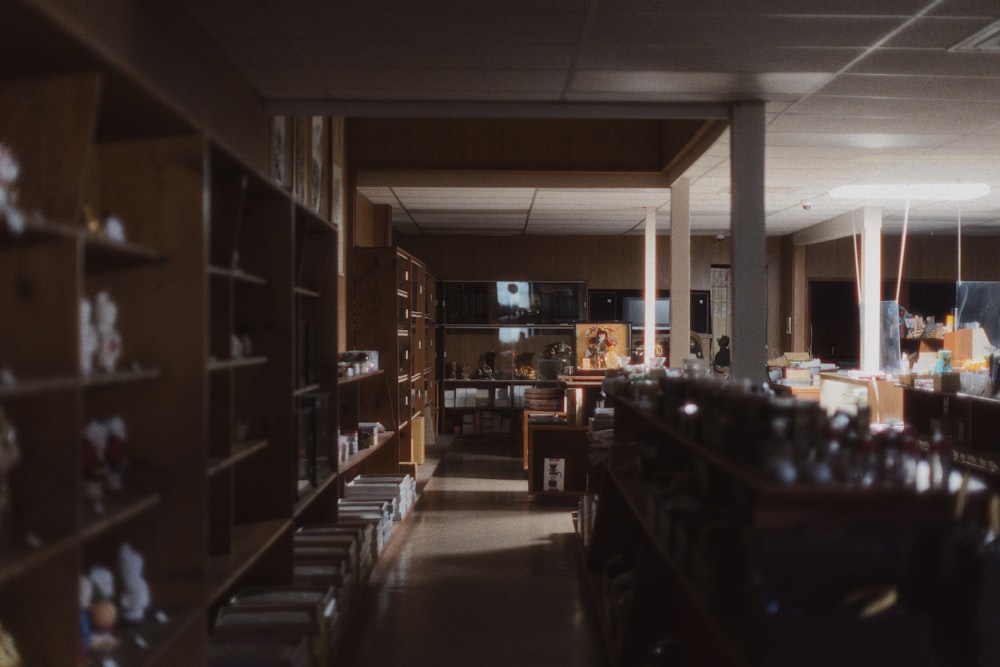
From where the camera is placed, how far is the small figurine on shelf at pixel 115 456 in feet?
8.02

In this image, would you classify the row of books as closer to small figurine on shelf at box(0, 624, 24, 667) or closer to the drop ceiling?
small figurine on shelf at box(0, 624, 24, 667)

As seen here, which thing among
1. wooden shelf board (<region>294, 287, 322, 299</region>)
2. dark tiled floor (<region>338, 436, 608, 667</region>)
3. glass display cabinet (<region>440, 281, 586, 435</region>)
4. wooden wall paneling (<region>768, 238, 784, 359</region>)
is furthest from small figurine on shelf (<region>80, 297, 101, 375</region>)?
wooden wall paneling (<region>768, 238, 784, 359</region>)

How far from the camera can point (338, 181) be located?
7.33m

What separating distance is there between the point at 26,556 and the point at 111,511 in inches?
17.9

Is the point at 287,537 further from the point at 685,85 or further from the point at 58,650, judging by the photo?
the point at 685,85

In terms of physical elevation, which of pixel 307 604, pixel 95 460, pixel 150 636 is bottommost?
pixel 307 604

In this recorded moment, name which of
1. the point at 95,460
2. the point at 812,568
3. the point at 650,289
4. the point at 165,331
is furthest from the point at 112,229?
the point at 650,289

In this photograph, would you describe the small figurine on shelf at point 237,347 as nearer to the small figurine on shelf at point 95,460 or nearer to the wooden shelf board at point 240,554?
the wooden shelf board at point 240,554

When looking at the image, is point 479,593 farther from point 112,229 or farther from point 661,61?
point 112,229

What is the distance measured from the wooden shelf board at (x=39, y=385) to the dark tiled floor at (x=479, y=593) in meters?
2.45

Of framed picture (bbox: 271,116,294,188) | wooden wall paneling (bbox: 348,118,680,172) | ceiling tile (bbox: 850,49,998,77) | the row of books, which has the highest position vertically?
wooden wall paneling (bbox: 348,118,680,172)

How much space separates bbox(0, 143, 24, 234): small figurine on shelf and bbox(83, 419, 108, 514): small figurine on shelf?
0.78m

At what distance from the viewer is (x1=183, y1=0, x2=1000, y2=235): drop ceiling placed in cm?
367

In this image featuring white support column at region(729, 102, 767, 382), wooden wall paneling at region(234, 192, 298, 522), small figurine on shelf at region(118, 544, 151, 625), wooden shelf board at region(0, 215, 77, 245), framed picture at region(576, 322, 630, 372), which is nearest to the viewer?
wooden shelf board at region(0, 215, 77, 245)
